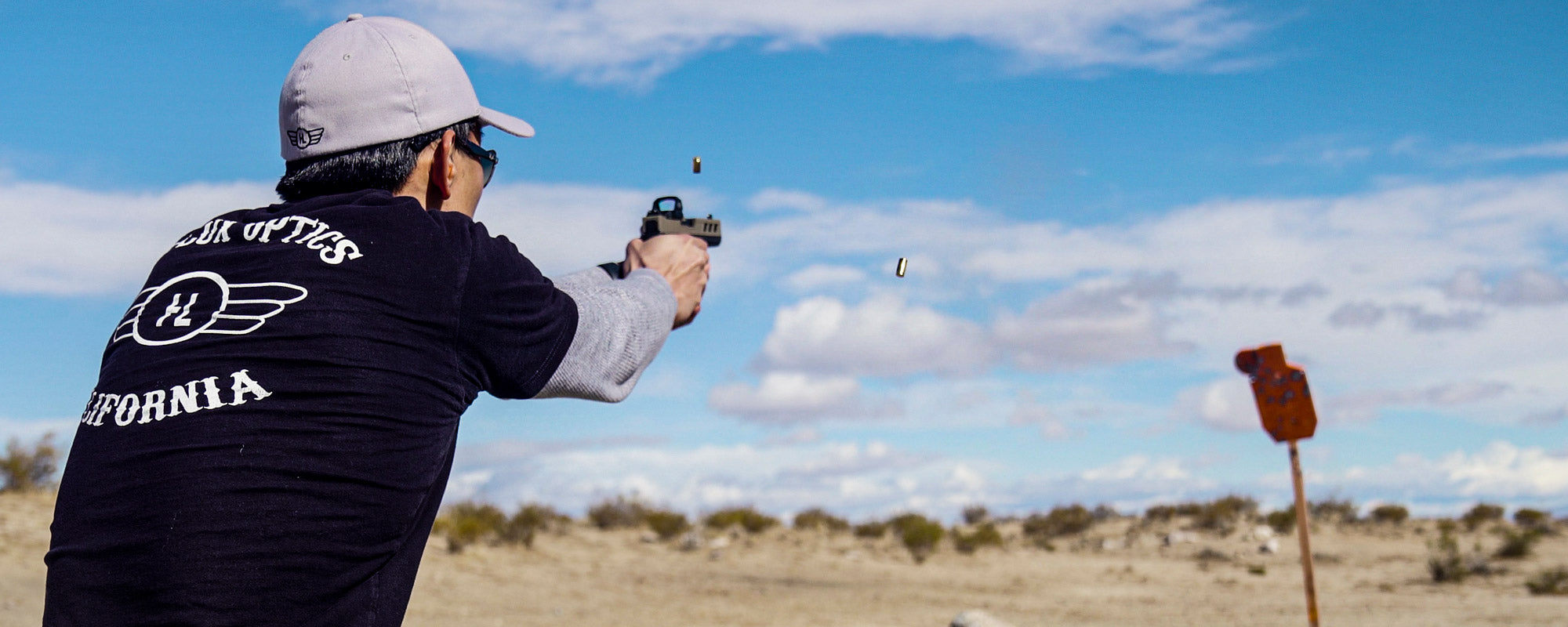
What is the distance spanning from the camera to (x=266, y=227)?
194 centimetres

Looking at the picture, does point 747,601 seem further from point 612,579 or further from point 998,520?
point 998,520

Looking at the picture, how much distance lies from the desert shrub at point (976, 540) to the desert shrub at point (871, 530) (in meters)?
1.77

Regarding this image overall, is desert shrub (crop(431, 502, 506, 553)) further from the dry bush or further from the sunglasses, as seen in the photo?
the sunglasses

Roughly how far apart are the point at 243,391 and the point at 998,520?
32567 millimetres

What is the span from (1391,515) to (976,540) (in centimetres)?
1233

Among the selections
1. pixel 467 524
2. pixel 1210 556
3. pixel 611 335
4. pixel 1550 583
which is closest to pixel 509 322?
pixel 611 335

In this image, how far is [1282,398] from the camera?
1162 cm

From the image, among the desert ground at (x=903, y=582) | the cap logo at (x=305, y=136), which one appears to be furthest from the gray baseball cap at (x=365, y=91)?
the desert ground at (x=903, y=582)

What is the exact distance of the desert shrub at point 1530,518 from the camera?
2839 centimetres

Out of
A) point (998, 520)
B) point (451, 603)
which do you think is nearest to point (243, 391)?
point (451, 603)

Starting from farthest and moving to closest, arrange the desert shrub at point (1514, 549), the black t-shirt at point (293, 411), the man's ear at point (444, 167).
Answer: the desert shrub at point (1514, 549)
the man's ear at point (444, 167)
the black t-shirt at point (293, 411)

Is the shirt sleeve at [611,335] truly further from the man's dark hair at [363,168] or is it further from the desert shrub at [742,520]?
the desert shrub at [742,520]

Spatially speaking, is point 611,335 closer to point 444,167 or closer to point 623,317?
point 623,317

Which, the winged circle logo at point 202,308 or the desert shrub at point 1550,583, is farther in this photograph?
the desert shrub at point 1550,583
